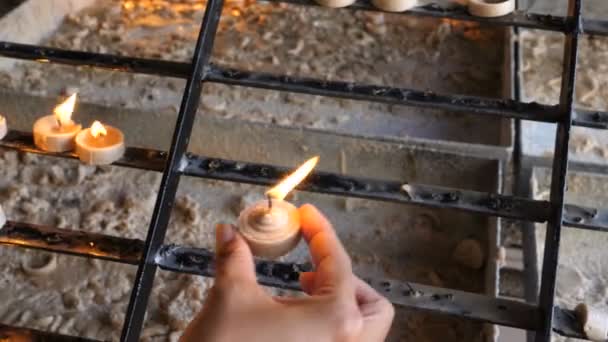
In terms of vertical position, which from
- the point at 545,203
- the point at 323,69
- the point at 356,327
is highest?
the point at 356,327

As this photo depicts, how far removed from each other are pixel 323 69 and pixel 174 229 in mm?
997

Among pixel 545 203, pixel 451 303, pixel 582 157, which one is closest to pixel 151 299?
pixel 451 303

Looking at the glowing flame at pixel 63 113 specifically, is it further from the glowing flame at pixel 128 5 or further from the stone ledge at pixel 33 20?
the glowing flame at pixel 128 5

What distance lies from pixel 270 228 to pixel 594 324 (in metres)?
0.68

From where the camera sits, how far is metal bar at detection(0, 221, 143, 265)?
140 cm

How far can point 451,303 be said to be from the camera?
134 cm

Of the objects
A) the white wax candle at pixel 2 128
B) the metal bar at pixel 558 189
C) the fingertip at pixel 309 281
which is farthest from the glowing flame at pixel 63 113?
the metal bar at pixel 558 189

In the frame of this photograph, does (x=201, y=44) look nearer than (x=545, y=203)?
No

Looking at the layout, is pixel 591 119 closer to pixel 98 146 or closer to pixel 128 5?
pixel 98 146

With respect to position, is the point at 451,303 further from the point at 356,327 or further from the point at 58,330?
the point at 58,330

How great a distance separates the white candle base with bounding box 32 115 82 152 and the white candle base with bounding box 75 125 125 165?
2 centimetres

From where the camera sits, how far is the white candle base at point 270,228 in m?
0.99

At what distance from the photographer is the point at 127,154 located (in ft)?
4.97

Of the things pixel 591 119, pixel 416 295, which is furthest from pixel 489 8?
pixel 416 295
